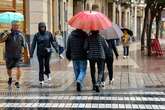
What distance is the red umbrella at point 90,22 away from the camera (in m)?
14.7

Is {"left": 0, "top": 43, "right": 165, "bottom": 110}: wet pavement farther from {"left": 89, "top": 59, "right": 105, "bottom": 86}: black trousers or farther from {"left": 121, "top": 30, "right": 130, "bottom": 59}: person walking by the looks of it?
{"left": 121, "top": 30, "right": 130, "bottom": 59}: person walking

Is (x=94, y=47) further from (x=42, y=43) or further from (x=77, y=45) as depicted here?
(x=42, y=43)

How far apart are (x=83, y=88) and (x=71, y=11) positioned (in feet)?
64.1

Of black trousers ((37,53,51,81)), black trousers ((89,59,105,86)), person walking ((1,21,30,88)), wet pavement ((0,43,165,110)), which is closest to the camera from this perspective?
wet pavement ((0,43,165,110))

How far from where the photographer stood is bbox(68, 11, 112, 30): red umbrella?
48.1 feet

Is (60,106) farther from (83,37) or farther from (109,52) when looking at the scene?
(109,52)

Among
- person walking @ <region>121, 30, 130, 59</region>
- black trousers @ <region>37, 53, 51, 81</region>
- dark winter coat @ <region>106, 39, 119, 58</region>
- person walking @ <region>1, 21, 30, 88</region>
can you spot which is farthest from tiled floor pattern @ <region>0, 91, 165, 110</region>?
person walking @ <region>121, 30, 130, 59</region>

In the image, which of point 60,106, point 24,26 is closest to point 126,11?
point 24,26

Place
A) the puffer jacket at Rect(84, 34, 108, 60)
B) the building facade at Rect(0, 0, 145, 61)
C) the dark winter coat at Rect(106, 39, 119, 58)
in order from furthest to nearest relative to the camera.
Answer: the building facade at Rect(0, 0, 145, 61), the dark winter coat at Rect(106, 39, 119, 58), the puffer jacket at Rect(84, 34, 108, 60)

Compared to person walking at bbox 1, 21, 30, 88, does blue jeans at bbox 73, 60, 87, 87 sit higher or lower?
lower

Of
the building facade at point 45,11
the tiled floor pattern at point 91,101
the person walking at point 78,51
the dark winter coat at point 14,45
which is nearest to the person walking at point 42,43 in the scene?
the dark winter coat at point 14,45

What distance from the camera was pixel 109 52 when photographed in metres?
16.3

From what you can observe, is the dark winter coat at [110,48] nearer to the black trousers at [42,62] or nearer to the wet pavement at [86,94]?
the wet pavement at [86,94]

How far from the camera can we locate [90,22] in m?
14.7
